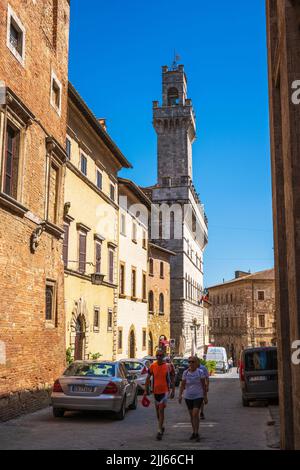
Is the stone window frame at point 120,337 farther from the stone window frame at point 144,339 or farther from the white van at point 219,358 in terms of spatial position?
the white van at point 219,358

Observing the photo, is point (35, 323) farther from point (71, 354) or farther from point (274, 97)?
point (274, 97)

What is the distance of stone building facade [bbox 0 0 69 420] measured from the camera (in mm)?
12516

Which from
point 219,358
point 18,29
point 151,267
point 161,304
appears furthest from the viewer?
point 219,358

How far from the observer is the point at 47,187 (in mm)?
15984

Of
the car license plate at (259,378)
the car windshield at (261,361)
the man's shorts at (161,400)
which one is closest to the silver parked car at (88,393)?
the man's shorts at (161,400)

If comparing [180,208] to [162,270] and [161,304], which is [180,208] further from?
[161,304]

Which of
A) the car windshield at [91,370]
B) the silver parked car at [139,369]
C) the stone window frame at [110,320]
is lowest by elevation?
the silver parked car at [139,369]

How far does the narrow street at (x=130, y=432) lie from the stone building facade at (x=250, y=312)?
65394mm

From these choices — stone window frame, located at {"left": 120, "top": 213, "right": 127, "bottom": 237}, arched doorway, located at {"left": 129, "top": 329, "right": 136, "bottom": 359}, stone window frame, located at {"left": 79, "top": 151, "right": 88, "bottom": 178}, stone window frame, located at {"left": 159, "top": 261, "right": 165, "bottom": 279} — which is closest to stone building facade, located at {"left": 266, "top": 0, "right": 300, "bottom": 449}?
stone window frame, located at {"left": 79, "top": 151, "right": 88, "bottom": 178}

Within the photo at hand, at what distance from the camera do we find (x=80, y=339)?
882 inches

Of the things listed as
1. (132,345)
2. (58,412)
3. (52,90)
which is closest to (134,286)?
(132,345)

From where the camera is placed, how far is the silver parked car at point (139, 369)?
1961 cm

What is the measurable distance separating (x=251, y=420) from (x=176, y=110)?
5818 cm

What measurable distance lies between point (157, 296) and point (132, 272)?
462 inches
